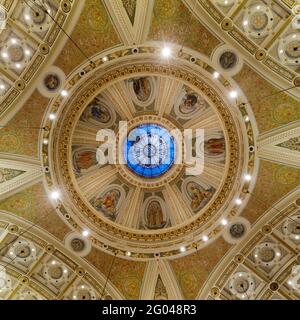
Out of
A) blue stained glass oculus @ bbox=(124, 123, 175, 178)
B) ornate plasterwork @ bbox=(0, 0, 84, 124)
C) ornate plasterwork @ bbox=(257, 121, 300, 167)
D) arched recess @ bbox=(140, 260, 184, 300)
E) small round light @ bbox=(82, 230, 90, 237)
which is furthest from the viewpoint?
blue stained glass oculus @ bbox=(124, 123, 175, 178)

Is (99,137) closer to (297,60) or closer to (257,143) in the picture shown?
(257,143)

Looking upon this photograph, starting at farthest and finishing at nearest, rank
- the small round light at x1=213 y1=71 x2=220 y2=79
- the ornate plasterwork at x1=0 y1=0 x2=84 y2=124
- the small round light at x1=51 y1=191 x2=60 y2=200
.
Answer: the small round light at x1=51 y1=191 x2=60 y2=200
the small round light at x1=213 y1=71 x2=220 y2=79
the ornate plasterwork at x1=0 y1=0 x2=84 y2=124

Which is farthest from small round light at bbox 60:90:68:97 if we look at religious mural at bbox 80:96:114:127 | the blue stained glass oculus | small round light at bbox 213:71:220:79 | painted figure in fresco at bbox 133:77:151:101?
small round light at bbox 213:71:220:79

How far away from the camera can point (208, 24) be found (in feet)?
41.9

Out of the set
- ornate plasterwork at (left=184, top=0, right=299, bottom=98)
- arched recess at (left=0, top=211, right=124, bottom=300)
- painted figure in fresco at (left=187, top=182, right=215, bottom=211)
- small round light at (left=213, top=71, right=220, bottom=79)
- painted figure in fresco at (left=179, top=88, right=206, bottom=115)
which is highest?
ornate plasterwork at (left=184, top=0, right=299, bottom=98)

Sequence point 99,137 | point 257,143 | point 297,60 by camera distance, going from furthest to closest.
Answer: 1. point 99,137
2. point 257,143
3. point 297,60

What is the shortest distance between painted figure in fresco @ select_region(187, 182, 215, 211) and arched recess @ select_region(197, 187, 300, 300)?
2039mm

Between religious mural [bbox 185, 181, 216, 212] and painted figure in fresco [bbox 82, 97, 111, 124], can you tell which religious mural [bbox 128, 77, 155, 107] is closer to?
painted figure in fresco [bbox 82, 97, 111, 124]

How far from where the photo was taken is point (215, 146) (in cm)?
1560

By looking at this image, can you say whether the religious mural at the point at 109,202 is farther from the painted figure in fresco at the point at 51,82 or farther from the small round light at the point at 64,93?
the painted figure in fresco at the point at 51,82

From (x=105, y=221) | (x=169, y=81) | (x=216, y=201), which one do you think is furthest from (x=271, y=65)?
(x=105, y=221)

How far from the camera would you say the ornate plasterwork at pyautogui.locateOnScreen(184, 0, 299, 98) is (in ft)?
39.9

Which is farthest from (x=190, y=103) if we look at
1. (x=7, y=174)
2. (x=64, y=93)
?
(x=7, y=174)

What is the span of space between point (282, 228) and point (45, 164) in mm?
7871
